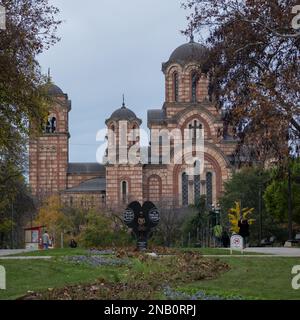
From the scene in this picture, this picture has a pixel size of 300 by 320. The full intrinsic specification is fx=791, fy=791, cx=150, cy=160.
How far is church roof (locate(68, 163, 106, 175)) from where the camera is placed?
8550 cm

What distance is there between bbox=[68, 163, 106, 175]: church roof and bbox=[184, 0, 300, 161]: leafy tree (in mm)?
65139

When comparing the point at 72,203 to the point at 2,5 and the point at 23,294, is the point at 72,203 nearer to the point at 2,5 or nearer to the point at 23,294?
the point at 2,5

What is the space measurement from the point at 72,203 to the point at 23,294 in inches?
2671

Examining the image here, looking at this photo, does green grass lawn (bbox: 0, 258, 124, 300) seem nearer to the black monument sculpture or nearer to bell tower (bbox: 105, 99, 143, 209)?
the black monument sculpture

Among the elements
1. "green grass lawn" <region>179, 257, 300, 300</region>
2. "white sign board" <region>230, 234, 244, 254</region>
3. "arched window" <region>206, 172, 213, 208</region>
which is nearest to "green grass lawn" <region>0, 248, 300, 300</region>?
"green grass lawn" <region>179, 257, 300, 300</region>

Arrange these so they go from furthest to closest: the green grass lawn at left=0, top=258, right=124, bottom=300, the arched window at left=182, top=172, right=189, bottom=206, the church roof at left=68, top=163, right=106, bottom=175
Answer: the church roof at left=68, top=163, right=106, bottom=175 → the arched window at left=182, top=172, right=189, bottom=206 → the green grass lawn at left=0, top=258, right=124, bottom=300

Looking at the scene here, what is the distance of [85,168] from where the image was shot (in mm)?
86125

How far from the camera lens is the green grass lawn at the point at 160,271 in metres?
12.9

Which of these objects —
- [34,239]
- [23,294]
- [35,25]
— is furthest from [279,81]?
[34,239]

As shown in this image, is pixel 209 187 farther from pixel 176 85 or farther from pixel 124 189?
pixel 176 85

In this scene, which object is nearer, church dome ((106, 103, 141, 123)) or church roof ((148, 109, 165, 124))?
church roof ((148, 109, 165, 124))
